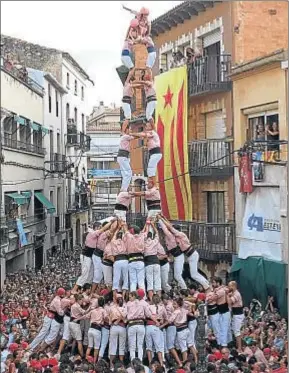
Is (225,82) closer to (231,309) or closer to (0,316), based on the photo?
(231,309)

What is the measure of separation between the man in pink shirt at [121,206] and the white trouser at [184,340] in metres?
0.93

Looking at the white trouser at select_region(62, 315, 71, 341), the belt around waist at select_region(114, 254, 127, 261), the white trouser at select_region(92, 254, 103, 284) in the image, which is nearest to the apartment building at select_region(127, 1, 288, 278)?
the belt around waist at select_region(114, 254, 127, 261)

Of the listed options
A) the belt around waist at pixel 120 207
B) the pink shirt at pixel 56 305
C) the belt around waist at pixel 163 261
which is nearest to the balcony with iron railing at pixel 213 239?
the belt around waist at pixel 163 261

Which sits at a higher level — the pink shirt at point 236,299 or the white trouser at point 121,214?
the white trouser at point 121,214

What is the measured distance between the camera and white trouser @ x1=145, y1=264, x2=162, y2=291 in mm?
5379

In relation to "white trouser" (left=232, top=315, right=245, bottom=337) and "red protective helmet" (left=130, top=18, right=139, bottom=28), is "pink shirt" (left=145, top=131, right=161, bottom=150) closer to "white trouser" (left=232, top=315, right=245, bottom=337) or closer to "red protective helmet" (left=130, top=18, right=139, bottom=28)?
"red protective helmet" (left=130, top=18, right=139, bottom=28)

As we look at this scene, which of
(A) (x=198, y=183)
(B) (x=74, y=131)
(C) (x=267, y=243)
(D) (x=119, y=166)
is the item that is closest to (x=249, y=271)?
(C) (x=267, y=243)

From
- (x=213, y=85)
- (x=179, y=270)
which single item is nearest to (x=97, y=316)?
(x=179, y=270)

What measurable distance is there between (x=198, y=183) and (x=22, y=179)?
1567 millimetres

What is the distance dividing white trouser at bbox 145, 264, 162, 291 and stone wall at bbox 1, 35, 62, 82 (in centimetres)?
157

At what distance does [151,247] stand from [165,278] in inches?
11.0

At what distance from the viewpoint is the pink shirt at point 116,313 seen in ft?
16.9

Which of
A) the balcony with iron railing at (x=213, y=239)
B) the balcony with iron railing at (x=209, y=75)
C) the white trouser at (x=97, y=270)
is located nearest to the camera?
the white trouser at (x=97, y=270)

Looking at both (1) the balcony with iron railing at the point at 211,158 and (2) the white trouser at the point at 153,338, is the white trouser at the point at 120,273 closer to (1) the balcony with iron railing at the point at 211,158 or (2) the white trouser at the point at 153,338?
(2) the white trouser at the point at 153,338
